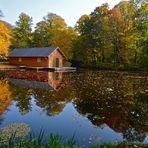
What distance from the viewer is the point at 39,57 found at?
160 ft

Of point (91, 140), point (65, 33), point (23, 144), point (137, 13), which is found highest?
point (137, 13)

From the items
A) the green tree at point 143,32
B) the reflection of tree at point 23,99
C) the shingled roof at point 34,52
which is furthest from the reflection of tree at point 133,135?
the green tree at point 143,32

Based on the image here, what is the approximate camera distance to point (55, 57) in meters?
49.2

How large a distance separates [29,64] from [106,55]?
16.2m

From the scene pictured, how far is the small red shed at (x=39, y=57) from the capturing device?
47.8 meters

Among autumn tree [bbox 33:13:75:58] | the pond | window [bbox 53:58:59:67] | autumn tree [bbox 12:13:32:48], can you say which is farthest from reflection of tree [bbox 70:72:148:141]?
autumn tree [bbox 12:13:32:48]

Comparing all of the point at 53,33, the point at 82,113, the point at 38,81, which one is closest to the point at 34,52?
the point at 53,33

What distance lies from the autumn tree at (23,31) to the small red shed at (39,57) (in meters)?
11.8

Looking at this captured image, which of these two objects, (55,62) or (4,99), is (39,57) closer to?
(55,62)

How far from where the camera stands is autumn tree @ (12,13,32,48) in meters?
65.8

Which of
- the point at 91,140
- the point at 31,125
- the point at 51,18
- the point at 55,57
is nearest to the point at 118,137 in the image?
the point at 91,140

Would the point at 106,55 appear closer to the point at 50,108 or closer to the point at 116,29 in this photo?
the point at 116,29

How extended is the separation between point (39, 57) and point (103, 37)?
13.9 metres

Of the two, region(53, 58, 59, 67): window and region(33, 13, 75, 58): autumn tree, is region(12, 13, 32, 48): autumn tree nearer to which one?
region(33, 13, 75, 58): autumn tree
